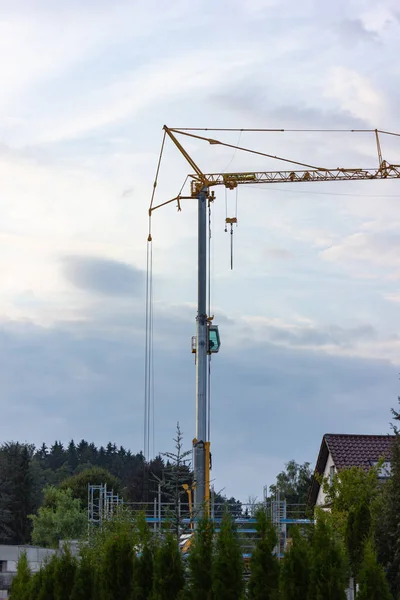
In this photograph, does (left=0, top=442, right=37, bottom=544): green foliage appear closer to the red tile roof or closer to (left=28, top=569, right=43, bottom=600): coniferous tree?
the red tile roof

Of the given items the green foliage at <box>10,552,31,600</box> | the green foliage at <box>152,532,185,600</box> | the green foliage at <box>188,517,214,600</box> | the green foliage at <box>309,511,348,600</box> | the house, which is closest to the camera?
the green foliage at <box>309,511,348,600</box>

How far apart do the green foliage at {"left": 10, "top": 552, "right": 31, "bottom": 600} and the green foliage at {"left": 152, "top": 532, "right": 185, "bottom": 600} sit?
5.75m

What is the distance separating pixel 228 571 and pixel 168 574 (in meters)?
1.59

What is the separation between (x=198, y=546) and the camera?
72.0ft

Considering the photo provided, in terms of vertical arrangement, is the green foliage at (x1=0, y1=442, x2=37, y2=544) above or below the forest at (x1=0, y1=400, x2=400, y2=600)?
above

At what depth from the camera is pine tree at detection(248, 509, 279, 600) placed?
2088 cm

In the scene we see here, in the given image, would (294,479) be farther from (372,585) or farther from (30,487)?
(372,585)

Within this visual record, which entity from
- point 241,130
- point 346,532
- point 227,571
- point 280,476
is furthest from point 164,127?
point 280,476

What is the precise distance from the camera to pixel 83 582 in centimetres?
2469

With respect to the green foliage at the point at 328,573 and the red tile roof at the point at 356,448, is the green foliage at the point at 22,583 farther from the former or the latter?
the red tile roof at the point at 356,448

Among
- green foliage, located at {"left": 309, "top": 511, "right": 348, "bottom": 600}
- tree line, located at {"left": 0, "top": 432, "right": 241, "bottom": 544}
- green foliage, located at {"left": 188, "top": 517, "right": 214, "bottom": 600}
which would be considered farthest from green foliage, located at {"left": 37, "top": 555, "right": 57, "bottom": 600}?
tree line, located at {"left": 0, "top": 432, "right": 241, "bottom": 544}

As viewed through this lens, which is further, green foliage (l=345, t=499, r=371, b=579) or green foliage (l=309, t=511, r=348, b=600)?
green foliage (l=345, t=499, r=371, b=579)

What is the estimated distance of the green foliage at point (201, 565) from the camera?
21531mm

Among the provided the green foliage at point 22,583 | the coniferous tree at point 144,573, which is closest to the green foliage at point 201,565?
the coniferous tree at point 144,573
